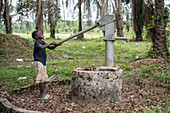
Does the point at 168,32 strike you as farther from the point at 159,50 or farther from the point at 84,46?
the point at 84,46

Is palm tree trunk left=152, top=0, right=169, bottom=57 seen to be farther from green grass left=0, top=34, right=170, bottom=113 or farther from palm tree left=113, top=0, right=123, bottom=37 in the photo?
palm tree left=113, top=0, right=123, bottom=37

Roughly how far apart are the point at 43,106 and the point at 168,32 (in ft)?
17.9

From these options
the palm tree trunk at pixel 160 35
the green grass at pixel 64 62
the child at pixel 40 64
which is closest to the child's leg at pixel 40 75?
the child at pixel 40 64

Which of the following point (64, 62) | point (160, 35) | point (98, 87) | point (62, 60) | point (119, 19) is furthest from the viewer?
point (119, 19)

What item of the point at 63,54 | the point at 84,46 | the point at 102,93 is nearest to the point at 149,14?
the point at 84,46

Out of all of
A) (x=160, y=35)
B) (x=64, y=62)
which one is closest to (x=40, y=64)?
(x=64, y=62)

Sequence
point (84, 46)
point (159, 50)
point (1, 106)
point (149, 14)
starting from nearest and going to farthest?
1. point (1, 106)
2. point (159, 50)
3. point (84, 46)
4. point (149, 14)

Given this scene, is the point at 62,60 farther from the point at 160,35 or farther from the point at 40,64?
the point at 40,64

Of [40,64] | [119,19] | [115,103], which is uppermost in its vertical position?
[119,19]

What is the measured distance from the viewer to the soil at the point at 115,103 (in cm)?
298

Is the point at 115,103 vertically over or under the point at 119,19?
under

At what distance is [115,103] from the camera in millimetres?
3189

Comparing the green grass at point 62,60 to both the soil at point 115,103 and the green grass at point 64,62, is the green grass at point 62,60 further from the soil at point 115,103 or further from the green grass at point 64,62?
the soil at point 115,103

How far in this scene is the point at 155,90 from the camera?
3.88 m
